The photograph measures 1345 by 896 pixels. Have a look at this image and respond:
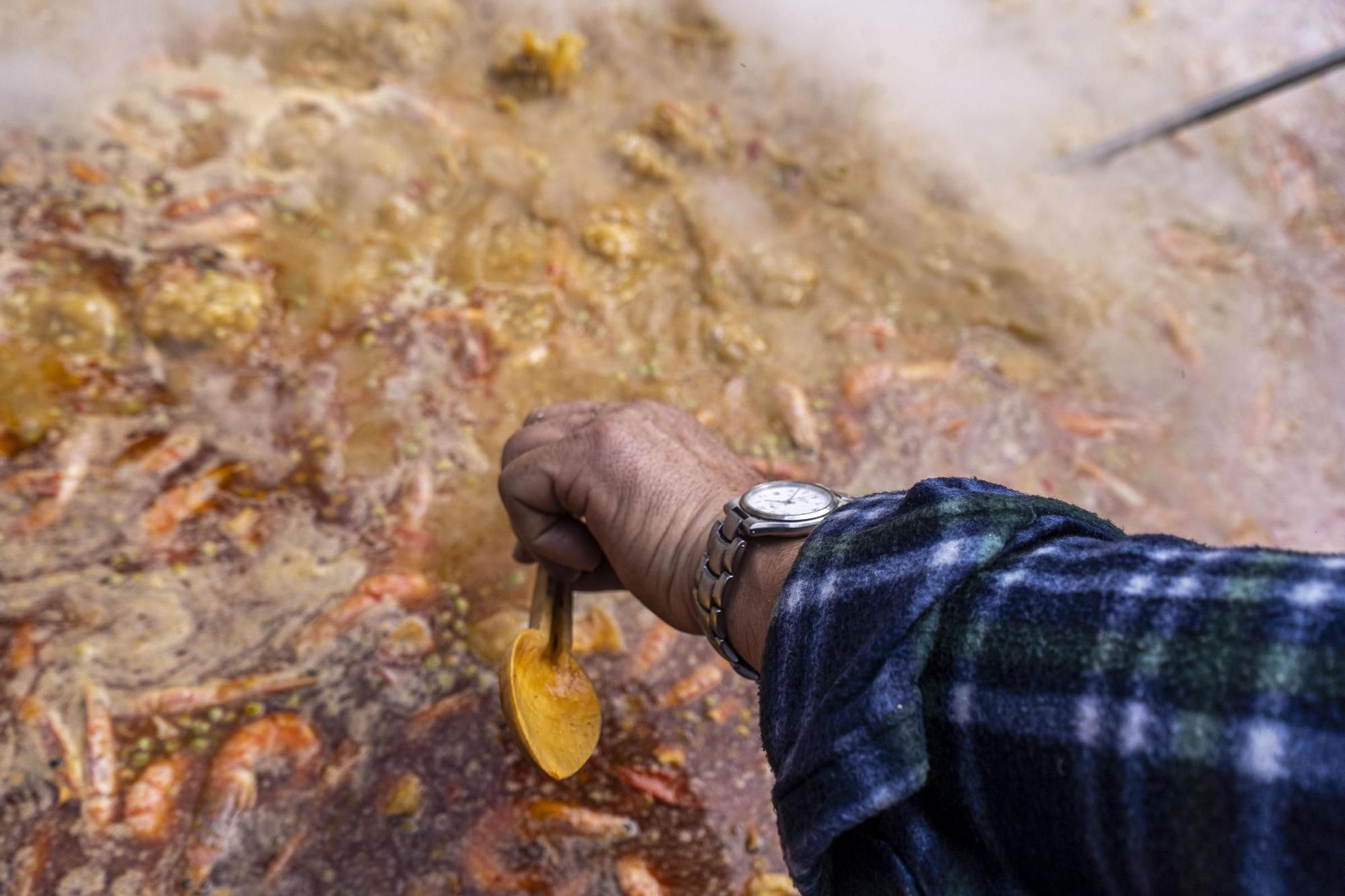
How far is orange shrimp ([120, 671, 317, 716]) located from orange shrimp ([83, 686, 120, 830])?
0.05m

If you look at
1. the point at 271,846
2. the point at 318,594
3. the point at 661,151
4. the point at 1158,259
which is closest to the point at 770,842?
the point at 271,846

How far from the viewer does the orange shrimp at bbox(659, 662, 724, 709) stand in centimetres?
240

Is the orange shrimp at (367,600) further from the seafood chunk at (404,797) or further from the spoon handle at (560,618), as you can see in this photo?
the spoon handle at (560,618)

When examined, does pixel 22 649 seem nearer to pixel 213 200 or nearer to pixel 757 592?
pixel 213 200

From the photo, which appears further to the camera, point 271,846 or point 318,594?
point 318,594

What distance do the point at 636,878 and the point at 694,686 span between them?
545 mm

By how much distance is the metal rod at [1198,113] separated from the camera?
4.24 meters

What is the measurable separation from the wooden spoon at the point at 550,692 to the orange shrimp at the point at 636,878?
0.35 m

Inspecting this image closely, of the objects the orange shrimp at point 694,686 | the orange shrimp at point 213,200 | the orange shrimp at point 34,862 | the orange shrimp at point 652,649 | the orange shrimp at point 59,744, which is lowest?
the orange shrimp at point 34,862

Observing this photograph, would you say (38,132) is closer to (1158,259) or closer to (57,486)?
(57,486)

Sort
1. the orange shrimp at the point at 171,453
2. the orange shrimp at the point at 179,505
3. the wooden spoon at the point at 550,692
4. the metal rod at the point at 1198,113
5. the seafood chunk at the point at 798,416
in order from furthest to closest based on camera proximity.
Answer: the metal rod at the point at 1198,113 → the seafood chunk at the point at 798,416 → the orange shrimp at the point at 171,453 → the orange shrimp at the point at 179,505 → the wooden spoon at the point at 550,692

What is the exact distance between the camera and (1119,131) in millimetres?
5223

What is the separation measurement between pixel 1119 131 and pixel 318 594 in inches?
206

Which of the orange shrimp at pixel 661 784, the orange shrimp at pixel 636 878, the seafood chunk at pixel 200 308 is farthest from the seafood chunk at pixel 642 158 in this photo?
the orange shrimp at pixel 636 878
